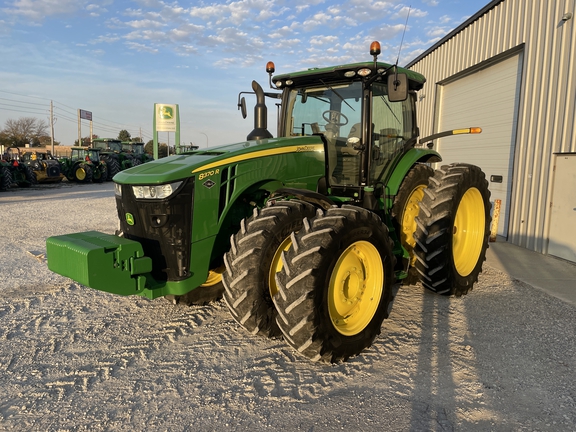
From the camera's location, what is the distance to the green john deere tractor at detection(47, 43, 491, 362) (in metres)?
3.05

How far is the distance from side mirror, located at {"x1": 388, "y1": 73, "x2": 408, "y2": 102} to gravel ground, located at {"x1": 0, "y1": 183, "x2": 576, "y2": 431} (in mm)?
1998

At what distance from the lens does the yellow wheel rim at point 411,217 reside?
4.64 meters

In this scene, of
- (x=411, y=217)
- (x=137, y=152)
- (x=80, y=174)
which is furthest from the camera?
(x=137, y=152)

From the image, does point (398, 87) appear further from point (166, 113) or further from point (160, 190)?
point (166, 113)

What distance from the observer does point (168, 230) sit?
3.29m

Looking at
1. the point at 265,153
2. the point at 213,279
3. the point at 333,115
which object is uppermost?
the point at 333,115

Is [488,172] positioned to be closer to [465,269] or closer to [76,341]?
[465,269]

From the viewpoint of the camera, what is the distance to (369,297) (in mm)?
3533

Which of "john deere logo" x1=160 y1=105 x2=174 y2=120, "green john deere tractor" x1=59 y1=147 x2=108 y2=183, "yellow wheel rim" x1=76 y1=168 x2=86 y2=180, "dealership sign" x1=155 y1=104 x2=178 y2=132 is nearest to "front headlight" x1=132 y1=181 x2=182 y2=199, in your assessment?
"dealership sign" x1=155 y1=104 x2=178 y2=132

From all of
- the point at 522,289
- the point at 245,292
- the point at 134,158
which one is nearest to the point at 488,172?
the point at 522,289

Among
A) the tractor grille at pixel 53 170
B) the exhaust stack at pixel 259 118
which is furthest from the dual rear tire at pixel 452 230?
the tractor grille at pixel 53 170

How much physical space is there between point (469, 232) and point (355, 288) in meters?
2.38

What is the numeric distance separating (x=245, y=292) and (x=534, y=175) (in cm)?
628

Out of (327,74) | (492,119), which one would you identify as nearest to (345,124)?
(327,74)
